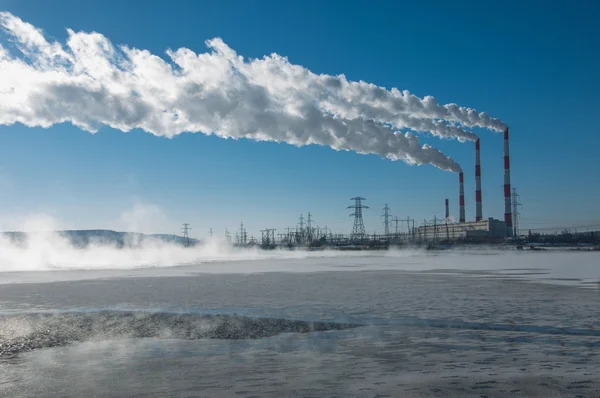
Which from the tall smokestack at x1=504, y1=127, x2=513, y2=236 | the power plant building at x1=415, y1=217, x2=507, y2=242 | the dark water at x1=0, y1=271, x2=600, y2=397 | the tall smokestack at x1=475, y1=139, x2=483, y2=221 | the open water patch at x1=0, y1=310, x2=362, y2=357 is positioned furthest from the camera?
the power plant building at x1=415, y1=217, x2=507, y2=242

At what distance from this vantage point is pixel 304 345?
37.4ft

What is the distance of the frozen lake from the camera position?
317 inches

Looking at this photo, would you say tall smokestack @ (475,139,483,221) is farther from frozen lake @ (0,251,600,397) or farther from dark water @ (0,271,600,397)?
dark water @ (0,271,600,397)

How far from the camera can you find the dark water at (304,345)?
26.3 feet

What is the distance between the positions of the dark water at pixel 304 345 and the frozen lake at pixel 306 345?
0.11 feet

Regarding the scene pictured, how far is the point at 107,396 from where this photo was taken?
25.0 feet

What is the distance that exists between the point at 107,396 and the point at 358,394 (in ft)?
12.0

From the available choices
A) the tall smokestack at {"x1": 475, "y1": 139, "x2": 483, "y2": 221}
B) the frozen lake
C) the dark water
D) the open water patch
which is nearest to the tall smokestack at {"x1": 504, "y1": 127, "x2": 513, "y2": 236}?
the tall smokestack at {"x1": 475, "y1": 139, "x2": 483, "y2": 221}

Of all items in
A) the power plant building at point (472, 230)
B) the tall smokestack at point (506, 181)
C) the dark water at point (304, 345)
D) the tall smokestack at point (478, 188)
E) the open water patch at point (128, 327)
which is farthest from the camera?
the power plant building at point (472, 230)

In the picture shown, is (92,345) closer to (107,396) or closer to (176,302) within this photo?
(107,396)

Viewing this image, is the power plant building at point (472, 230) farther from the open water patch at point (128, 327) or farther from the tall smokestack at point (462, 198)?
the open water patch at point (128, 327)

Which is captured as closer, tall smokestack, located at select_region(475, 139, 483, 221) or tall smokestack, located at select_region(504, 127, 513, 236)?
tall smokestack, located at select_region(504, 127, 513, 236)

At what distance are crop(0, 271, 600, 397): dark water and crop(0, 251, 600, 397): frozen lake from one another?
1.4 inches

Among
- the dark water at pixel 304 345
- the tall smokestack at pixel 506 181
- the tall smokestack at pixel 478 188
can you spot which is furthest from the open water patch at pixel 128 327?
the tall smokestack at pixel 478 188
